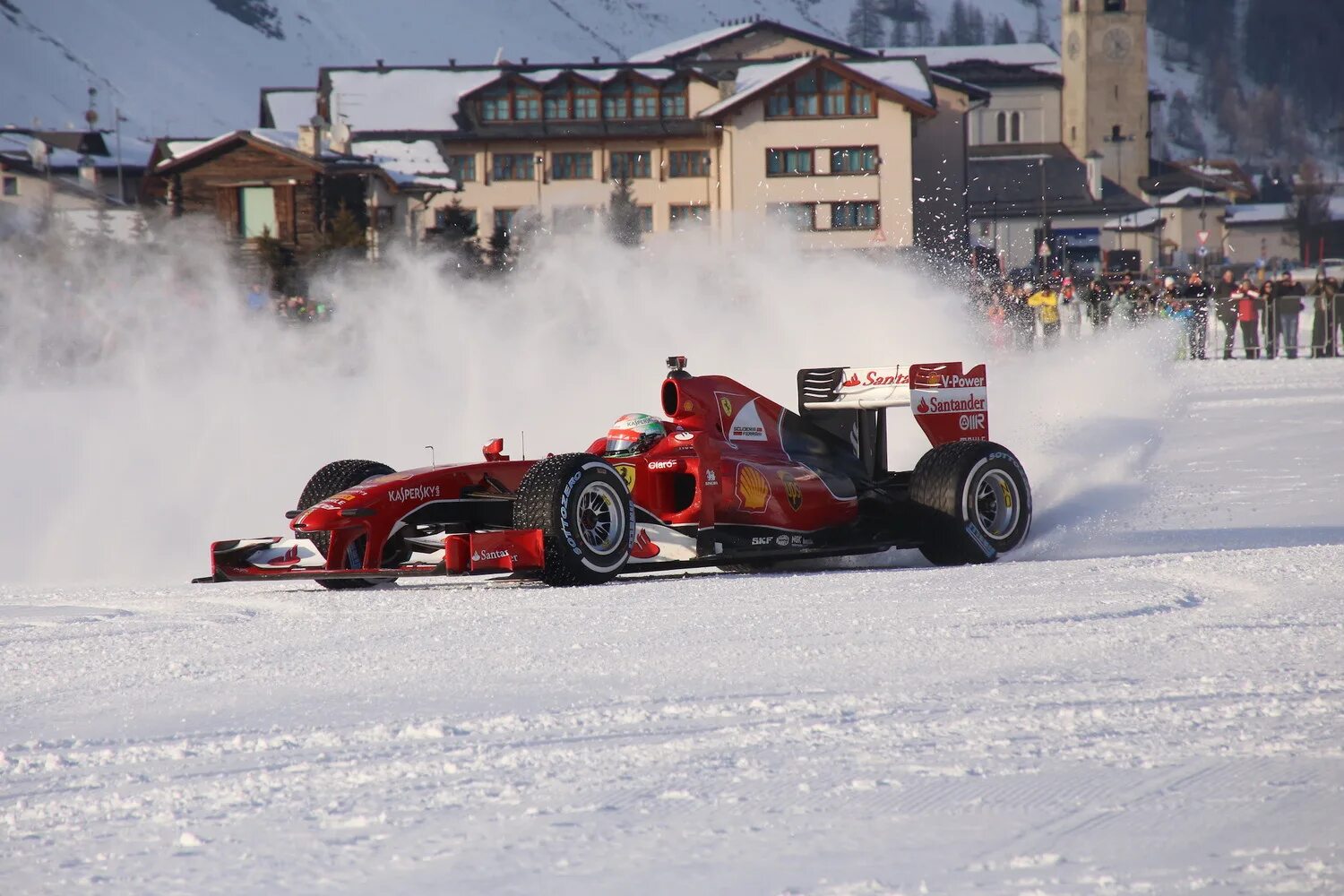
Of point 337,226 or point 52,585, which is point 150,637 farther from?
point 337,226

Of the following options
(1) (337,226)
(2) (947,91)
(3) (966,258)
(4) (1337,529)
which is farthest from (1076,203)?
(4) (1337,529)

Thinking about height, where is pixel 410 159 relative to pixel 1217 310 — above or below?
above

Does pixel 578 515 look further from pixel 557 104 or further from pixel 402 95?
pixel 402 95

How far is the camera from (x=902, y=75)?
219 feet

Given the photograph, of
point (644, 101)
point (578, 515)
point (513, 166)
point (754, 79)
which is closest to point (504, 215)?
point (513, 166)

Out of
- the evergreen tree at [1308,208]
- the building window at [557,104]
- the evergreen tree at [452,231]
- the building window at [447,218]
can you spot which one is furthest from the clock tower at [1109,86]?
the evergreen tree at [452,231]

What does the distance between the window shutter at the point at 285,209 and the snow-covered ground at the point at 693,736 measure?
4402 centimetres

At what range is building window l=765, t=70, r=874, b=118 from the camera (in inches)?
2494

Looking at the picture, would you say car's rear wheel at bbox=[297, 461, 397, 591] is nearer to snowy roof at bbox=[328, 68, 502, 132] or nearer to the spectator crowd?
the spectator crowd

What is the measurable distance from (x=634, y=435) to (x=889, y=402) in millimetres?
1820

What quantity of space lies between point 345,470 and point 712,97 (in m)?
60.5

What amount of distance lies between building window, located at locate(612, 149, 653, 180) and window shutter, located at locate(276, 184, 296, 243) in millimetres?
18433

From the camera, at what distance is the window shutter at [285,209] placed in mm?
51875

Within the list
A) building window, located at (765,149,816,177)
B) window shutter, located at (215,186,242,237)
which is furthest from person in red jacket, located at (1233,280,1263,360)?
building window, located at (765,149,816,177)
